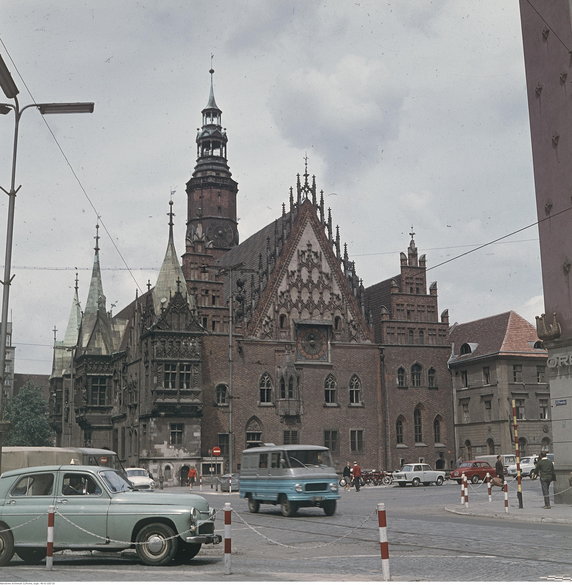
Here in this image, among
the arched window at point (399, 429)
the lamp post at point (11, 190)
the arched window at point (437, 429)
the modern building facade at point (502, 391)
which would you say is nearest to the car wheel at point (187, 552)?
the lamp post at point (11, 190)

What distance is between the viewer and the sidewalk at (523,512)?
23.1m

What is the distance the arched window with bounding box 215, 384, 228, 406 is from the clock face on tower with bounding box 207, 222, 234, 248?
79.7 ft

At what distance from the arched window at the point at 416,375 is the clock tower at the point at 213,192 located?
24.7 metres

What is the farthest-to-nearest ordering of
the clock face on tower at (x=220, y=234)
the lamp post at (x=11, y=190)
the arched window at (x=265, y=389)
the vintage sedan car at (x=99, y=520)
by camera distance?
the clock face on tower at (x=220, y=234) < the arched window at (x=265, y=389) < the lamp post at (x=11, y=190) < the vintage sedan car at (x=99, y=520)

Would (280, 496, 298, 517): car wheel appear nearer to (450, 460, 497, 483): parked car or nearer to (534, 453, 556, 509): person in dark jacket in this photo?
(534, 453, 556, 509): person in dark jacket

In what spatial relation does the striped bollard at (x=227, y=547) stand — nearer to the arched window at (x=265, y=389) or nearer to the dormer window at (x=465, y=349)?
the arched window at (x=265, y=389)

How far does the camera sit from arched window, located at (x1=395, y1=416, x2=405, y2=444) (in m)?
66.2

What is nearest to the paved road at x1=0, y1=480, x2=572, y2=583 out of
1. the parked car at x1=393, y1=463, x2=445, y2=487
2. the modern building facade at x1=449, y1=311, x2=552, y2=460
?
the parked car at x1=393, y1=463, x2=445, y2=487

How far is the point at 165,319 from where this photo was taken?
60812mm

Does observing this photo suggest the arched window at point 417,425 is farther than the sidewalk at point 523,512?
Yes

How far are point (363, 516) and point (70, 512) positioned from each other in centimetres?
1317

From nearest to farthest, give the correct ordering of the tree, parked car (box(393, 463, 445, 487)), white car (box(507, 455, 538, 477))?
parked car (box(393, 463, 445, 487)) < white car (box(507, 455, 538, 477)) < the tree

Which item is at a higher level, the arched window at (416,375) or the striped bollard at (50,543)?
the arched window at (416,375)

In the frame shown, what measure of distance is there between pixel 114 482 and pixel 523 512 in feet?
46.3
